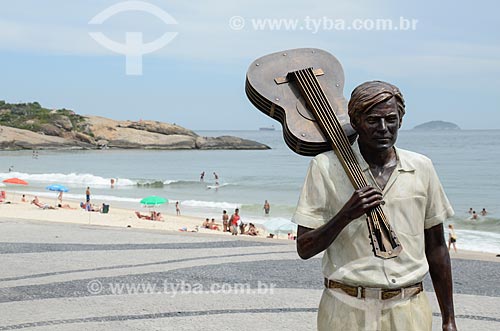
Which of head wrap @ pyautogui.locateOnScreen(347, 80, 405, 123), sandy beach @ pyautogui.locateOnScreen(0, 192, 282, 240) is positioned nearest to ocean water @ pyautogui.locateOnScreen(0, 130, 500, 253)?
sandy beach @ pyautogui.locateOnScreen(0, 192, 282, 240)

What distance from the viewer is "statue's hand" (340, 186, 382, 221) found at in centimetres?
233

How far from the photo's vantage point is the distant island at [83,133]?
9550 cm

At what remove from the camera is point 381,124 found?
240cm

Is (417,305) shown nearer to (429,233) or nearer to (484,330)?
(429,233)

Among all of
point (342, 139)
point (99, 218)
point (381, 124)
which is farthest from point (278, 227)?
point (381, 124)

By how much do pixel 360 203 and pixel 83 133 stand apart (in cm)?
10414

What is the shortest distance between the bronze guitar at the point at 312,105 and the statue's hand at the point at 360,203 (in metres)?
0.06

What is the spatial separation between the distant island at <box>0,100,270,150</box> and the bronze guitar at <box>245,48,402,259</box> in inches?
3718

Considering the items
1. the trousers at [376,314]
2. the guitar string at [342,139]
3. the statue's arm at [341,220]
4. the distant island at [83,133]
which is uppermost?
the distant island at [83,133]

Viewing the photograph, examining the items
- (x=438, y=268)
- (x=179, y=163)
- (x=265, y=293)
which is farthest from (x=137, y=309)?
(x=179, y=163)

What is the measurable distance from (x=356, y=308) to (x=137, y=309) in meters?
4.86

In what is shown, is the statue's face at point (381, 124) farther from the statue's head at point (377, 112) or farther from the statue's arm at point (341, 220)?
the statue's arm at point (341, 220)

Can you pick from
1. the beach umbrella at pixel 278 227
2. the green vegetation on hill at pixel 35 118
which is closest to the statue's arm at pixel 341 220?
the beach umbrella at pixel 278 227

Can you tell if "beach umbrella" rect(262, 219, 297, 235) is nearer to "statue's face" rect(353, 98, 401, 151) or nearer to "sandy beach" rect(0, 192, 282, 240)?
"sandy beach" rect(0, 192, 282, 240)
